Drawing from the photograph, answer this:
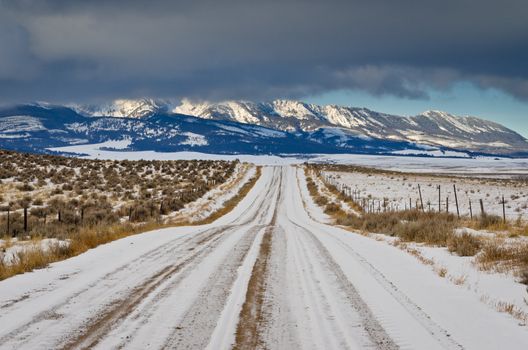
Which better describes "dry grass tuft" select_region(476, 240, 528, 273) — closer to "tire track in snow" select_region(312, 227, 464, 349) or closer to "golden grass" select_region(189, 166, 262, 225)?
"tire track in snow" select_region(312, 227, 464, 349)

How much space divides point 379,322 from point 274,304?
166 cm

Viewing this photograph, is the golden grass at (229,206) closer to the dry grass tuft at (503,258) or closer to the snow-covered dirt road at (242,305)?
the snow-covered dirt road at (242,305)

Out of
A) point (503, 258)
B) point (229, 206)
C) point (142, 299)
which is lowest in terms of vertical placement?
point (229, 206)

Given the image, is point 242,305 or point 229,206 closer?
point 242,305

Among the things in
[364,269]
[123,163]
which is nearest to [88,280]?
[364,269]

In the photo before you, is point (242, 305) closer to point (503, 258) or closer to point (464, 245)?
point (503, 258)

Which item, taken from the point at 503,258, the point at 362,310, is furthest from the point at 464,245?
the point at 362,310

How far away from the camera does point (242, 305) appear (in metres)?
7.04

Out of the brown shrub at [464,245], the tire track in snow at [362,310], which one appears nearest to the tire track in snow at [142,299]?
the tire track in snow at [362,310]

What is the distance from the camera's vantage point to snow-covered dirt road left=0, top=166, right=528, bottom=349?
552cm

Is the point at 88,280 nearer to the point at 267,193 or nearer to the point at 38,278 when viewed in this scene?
the point at 38,278

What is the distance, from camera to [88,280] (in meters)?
8.41

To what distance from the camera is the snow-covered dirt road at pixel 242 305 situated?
18.1 ft

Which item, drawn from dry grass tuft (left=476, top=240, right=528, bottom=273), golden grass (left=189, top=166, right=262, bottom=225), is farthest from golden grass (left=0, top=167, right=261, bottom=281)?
golden grass (left=189, top=166, right=262, bottom=225)
